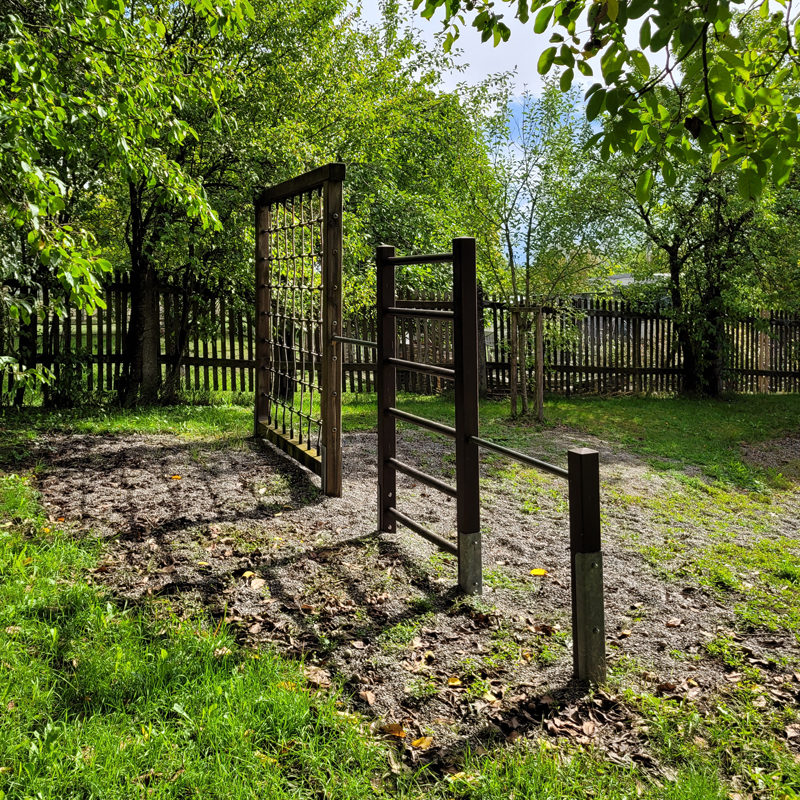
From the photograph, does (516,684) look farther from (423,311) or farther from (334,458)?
(334,458)

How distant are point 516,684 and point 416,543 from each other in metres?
1.76

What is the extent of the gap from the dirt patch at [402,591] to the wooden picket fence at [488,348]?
4.22 metres

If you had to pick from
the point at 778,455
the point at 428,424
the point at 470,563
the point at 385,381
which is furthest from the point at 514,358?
the point at 470,563

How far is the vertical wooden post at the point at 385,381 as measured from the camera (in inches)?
185

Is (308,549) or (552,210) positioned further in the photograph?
(552,210)

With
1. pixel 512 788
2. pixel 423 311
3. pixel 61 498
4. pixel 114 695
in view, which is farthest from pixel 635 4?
pixel 61 498

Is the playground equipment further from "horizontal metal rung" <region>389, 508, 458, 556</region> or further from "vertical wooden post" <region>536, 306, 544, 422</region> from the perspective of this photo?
"vertical wooden post" <region>536, 306, 544, 422</region>

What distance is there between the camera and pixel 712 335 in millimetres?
14227

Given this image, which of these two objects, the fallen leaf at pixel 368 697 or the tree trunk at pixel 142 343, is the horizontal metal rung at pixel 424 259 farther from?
the tree trunk at pixel 142 343

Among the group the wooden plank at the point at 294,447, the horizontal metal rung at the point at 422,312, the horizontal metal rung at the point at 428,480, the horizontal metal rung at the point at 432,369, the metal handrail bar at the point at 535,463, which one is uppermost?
the horizontal metal rung at the point at 422,312

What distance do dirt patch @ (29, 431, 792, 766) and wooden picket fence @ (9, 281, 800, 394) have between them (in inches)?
166

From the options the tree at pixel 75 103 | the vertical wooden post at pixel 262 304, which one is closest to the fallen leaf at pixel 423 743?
the tree at pixel 75 103

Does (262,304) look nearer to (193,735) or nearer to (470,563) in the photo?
(470,563)

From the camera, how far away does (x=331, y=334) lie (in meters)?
5.61
